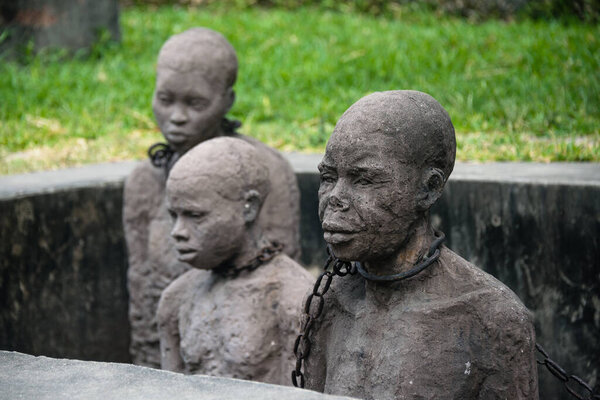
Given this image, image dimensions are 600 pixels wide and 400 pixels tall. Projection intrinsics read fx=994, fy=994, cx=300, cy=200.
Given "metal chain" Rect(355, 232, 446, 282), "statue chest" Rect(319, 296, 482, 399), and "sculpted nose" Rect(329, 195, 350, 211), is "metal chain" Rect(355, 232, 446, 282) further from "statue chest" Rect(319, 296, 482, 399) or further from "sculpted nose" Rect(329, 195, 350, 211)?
"sculpted nose" Rect(329, 195, 350, 211)

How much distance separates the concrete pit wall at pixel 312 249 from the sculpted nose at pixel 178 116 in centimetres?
95

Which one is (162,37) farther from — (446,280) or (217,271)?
(446,280)

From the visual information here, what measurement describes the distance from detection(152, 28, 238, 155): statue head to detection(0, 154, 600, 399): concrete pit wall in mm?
892

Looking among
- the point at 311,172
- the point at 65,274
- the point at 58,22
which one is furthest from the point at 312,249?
the point at 58,22

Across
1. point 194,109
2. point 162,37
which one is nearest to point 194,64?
point 194,109

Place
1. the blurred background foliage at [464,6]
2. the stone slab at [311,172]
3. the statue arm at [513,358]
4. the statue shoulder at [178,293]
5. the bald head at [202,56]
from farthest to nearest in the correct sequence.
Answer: the blurred background foliage at [464,6], the bald head at [202,56], the stone slab at [311,172], the statue shoulder at [178,293], the statue arm at [513,358]

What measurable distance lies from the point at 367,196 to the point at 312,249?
11.2 ft

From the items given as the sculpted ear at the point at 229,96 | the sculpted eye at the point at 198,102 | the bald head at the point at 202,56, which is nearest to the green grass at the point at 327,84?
the sculpted ear at the point at 229,96

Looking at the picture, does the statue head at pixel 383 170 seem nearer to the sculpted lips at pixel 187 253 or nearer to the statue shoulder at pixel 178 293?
the sculpted lips at pixel 187 253

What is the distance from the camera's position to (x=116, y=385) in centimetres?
297

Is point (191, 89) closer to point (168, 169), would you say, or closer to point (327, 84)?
point (168, 169)

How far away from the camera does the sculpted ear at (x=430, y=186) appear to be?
3.37m

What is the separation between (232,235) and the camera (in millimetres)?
4680

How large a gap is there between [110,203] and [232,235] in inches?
88.7
